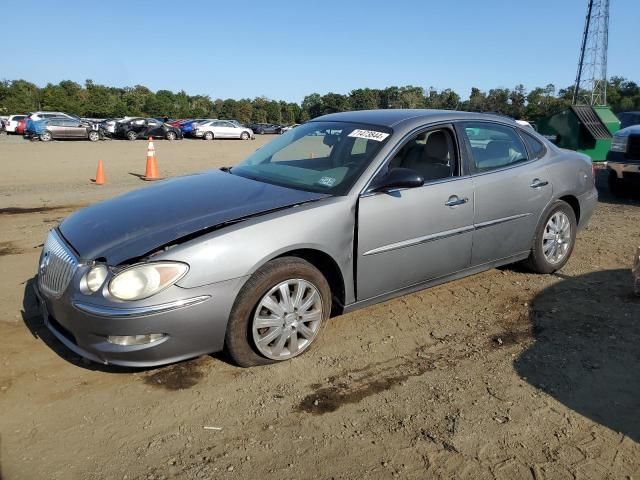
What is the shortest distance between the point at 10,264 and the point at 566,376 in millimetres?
5155

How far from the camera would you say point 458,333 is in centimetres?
402

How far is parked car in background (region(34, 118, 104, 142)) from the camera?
2728 cm

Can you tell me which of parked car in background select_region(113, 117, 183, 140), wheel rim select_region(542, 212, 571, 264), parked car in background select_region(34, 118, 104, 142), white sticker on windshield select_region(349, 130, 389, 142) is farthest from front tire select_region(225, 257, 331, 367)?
parked car in background select_region(113, 117, 183, 140)

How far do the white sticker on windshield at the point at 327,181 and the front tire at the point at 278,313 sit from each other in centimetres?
66

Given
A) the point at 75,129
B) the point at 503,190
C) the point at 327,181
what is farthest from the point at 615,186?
the point at 75,129

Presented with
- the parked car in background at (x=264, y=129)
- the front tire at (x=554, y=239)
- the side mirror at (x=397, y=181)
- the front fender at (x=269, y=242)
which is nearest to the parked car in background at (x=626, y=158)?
the front tire at (x=554, y=239)

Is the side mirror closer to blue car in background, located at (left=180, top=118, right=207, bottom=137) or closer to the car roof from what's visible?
the car roof

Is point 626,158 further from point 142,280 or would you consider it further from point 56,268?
point 56,268

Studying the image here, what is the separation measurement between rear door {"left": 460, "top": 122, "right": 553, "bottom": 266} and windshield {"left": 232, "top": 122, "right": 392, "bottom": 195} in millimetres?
954

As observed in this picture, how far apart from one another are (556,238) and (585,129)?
9360 millimetres

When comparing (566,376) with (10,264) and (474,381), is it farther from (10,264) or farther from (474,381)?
(10,264)

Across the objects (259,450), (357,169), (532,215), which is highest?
(357,169)

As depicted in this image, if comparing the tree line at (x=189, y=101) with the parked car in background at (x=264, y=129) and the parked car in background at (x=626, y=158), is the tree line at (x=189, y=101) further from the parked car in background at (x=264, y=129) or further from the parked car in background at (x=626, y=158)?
the parked car in background at (x=626, y=158)

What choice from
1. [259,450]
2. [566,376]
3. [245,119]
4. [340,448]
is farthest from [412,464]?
[245,119]
